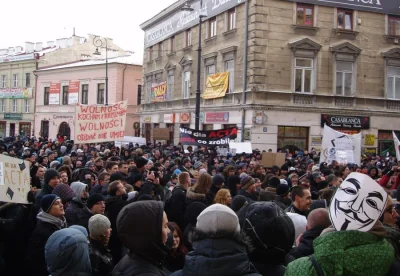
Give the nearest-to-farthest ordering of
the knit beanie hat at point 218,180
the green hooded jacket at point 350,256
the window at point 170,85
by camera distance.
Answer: the green hooded jacket at point 350,256
the knit beanie hat at point 218,180
the window at point 170,85

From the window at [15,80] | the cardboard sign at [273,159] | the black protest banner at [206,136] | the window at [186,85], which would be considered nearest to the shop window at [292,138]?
the black protest banner at [206,136]

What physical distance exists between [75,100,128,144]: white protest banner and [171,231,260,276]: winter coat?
15.3 meters

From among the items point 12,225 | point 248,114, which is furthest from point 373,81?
point 12,225

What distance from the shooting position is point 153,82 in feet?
125

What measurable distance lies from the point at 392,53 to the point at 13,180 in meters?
24.8

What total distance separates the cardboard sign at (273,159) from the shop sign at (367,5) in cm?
1176

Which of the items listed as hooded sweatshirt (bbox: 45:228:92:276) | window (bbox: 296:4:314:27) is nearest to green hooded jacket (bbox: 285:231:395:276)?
hooded sweatshirt (bbox: 45:228:92:276)

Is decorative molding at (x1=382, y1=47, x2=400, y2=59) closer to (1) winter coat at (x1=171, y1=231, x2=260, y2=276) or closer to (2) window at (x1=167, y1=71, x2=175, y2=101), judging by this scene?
(2) window at (x1=167, y1=71, x2=175, y2=101)

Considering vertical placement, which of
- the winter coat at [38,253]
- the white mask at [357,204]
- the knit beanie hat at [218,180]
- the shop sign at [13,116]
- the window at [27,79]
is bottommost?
the winter coat at [38,253]

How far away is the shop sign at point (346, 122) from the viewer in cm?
2589

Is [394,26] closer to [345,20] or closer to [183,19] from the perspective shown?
[345,20]

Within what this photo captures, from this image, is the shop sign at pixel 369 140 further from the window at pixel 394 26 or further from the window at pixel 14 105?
the window at pixel 14 105

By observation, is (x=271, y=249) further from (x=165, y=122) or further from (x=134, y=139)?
(x=165, y=122)

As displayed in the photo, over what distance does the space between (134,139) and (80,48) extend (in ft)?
118
